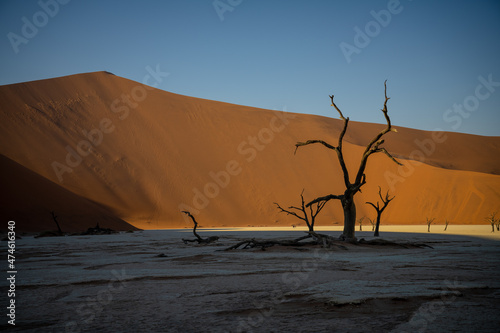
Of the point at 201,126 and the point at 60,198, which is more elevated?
the point at 201,126

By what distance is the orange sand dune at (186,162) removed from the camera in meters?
53.6

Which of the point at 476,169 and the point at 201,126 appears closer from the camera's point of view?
the point at 201,126

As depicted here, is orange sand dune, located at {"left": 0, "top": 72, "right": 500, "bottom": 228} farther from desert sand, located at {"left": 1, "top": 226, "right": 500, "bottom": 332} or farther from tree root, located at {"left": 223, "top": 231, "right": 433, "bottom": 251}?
desert sand, located at {"left": 1, "top": 226, "right": 500, "bottom": 332}

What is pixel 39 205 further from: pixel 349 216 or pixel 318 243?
pixel 349 216

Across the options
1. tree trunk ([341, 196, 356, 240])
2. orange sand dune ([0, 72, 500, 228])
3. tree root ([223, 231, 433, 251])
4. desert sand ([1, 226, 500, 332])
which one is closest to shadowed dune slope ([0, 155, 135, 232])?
orange sand dune ([0, 72, 500, 228])

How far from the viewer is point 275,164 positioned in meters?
69.6

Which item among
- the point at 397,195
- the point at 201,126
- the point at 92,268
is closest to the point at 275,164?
the point at 201,126

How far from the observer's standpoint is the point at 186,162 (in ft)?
210

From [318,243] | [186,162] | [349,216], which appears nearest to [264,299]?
[318,243]

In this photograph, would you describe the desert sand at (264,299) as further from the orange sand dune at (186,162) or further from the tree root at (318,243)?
the orange sand dune at (186,162)

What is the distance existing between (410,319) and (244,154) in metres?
66.7

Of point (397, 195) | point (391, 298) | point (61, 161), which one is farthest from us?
point (397, 195)

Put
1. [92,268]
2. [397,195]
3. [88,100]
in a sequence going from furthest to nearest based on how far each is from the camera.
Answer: [88,100] → [397,195] → [92,268]

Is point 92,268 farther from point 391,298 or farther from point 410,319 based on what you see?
point 410,319
